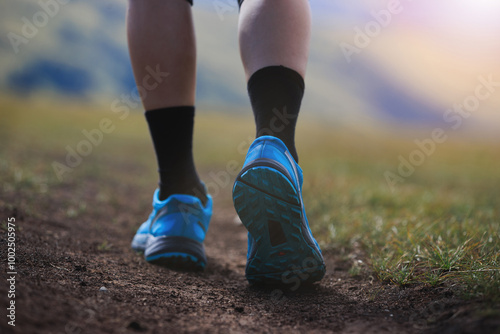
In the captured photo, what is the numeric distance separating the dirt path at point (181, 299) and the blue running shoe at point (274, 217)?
113 mm

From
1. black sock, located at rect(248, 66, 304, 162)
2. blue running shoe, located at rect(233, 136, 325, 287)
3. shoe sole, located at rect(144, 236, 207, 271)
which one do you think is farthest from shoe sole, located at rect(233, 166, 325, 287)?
shoe sole, located at rect(144, 236, 207, 271)

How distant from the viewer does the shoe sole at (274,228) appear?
4.62ft

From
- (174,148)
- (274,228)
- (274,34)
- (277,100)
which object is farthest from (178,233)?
(274,34)

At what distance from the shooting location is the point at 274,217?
4.72 feet

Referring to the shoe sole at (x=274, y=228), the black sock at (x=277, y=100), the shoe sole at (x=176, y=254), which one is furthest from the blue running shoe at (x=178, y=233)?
the black sock at (x=277, y=100)

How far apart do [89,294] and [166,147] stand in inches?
33.2

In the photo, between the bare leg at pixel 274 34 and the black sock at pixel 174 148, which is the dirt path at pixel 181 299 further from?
the bare leg at pixel 274 34

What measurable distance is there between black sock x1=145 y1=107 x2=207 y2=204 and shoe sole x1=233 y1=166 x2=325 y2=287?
61cm

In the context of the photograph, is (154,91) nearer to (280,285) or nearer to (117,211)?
(280,285)

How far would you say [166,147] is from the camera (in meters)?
1.94

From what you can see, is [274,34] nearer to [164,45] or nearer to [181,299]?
[164,45]

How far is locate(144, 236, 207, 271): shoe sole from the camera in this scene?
1.82 m

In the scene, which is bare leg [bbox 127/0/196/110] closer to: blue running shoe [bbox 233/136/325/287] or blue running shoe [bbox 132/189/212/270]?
blue running shoe [bbox 132/189/212/270]

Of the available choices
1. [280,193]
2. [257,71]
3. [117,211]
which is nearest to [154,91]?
[257,71]
